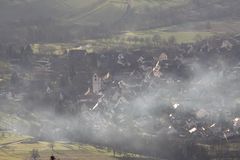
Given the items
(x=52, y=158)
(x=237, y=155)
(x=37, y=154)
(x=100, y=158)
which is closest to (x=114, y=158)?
(x=100, y=158)

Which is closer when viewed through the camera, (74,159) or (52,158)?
(52,158)

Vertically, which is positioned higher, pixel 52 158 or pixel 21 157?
pixel 52 158

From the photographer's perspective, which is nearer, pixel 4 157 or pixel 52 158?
pixel 52 158

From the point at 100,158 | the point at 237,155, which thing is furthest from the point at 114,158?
the point at 237,155

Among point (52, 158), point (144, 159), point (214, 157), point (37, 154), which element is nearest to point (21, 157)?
point (37, 154)

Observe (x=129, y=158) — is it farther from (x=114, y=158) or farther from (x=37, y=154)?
(x=37, y=154)

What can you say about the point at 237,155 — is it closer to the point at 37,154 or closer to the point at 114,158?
the point at 114,158

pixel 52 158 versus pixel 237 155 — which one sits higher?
pixel 52 158

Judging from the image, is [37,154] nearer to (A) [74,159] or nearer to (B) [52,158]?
(A) [74,159]
